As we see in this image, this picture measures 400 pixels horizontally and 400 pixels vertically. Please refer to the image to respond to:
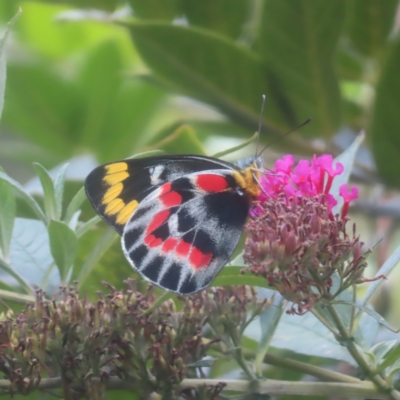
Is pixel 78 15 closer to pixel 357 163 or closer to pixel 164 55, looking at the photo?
pixel 164 55

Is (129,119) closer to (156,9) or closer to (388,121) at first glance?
(156,9)

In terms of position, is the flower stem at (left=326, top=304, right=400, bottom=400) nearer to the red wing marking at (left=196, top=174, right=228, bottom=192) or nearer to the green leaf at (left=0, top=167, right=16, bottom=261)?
the red wing marking at (left=196, top=174, right=228, bottom=192)

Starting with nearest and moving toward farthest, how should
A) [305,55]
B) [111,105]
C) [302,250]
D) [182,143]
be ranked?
1. [302,250]
2. [182,143]
3. [305,55]
4. [111,105]

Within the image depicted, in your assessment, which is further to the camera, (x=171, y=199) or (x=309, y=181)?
(x=171, y=199)

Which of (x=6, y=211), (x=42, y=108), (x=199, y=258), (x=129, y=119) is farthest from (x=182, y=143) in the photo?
(x=42, y=108)

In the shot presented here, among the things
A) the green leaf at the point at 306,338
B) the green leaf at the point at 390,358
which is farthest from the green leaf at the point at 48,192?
the green leaf at the point at 390,358

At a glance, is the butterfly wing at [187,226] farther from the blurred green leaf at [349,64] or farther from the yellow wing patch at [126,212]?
the blurred green leaf at [349,64]
